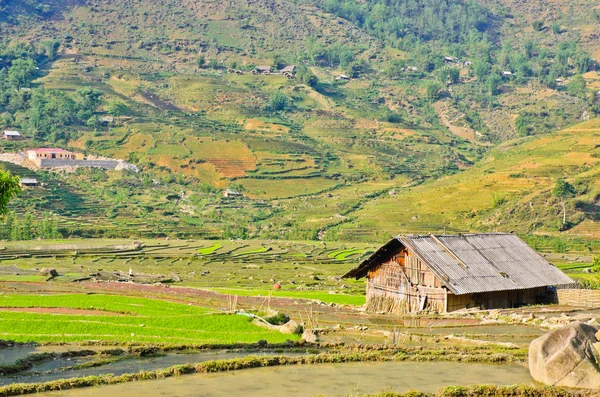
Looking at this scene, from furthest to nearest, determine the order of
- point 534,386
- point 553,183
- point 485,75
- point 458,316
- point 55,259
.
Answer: point 485,75
point 553,183
point 55,259
point 458,316
point 534,386

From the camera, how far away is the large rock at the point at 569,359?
70.1 ft

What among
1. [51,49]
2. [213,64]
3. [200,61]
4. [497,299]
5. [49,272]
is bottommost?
[497,299]

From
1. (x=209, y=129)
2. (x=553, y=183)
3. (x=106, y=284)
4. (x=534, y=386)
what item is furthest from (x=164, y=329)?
(x=209, y=129)

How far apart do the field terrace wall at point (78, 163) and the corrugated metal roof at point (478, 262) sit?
82.3 metres

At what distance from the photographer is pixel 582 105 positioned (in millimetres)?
171500

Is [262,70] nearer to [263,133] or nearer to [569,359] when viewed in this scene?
[263,133]

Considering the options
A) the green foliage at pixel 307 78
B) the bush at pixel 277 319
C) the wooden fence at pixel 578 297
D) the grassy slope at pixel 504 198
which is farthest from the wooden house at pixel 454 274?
the green foliage at pixel 307 78

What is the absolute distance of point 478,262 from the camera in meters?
39.1

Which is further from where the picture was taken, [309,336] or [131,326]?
[131,326]

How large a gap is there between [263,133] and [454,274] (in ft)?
347

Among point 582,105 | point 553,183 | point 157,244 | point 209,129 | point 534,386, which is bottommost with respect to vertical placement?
point 534,386

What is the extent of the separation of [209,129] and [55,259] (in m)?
72.9

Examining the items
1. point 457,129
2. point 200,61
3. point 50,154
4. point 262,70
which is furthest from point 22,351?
point 200,61

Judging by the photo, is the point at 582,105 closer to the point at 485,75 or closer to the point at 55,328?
the point at 485,75
